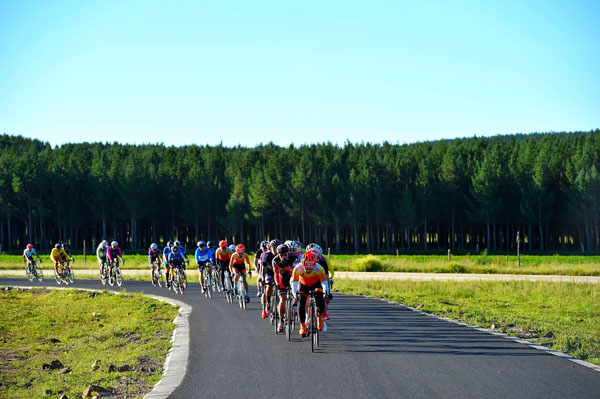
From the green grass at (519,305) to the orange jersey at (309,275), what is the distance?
188 inches

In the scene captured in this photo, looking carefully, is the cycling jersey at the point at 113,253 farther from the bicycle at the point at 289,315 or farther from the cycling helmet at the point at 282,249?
the cycling helmet at the point at 282,249

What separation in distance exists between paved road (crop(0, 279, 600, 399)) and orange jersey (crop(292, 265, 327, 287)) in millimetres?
1245

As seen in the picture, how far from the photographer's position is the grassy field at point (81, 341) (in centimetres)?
1086

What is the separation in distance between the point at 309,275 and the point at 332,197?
7989 centimetres

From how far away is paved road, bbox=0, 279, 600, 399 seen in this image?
28.2 ft

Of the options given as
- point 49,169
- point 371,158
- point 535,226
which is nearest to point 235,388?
point 371,158

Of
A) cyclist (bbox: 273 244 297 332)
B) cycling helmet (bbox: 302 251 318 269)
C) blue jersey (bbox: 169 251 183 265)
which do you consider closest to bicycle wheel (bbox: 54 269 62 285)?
blue jersey (bbox: 169 251 183 265)

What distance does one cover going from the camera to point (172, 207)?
106125mm

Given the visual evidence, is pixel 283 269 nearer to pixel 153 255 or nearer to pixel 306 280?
pixel 306 280

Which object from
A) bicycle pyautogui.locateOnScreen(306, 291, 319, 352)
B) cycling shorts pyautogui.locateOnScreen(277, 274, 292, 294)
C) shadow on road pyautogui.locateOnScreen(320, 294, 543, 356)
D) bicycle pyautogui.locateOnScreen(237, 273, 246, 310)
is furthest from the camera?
bicycle pyautogui.locateOnScreen(237, 273, 246, 310)

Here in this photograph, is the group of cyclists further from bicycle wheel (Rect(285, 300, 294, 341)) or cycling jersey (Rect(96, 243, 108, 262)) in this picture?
cycling jersey (Rect(96, 243, 108, 262))

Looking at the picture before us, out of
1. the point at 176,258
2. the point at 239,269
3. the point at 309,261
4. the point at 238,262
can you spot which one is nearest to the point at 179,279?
the point at 176,258

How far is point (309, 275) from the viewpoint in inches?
495

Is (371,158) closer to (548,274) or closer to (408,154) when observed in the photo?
(408,154)
